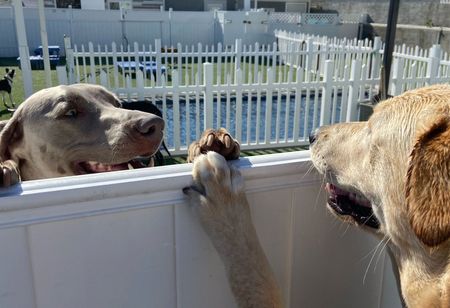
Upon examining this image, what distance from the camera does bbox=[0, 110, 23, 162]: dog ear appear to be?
2.51 metres

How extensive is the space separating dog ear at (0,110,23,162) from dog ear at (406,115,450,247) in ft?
6.92

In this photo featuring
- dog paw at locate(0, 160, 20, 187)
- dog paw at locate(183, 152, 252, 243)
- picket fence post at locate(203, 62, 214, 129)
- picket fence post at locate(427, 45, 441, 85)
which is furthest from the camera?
picket fence post at locate(427, 45, 441, 85)

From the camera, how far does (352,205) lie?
72.6 inches

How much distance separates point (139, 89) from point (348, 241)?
5.79m

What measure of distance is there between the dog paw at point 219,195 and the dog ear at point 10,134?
144 cm

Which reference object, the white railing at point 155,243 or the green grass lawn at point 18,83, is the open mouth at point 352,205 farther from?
the green grass lawn at point 18,83


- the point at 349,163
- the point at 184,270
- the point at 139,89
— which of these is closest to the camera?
the point at 184,270

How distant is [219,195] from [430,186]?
2.25ft

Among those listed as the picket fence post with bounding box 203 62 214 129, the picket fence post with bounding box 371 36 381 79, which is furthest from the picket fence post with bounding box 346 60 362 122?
the picket fence post with bounding box 203 62 214 129

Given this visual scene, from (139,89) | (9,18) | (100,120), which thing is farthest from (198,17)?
(100,120)

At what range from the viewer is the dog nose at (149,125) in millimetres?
2246

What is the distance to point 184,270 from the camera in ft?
5.26

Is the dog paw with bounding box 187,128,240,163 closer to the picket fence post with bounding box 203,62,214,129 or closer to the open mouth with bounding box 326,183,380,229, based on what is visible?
the open mouth with bounding box 326,183,380,229

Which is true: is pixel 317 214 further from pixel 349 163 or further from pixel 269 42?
pixel 269 42
